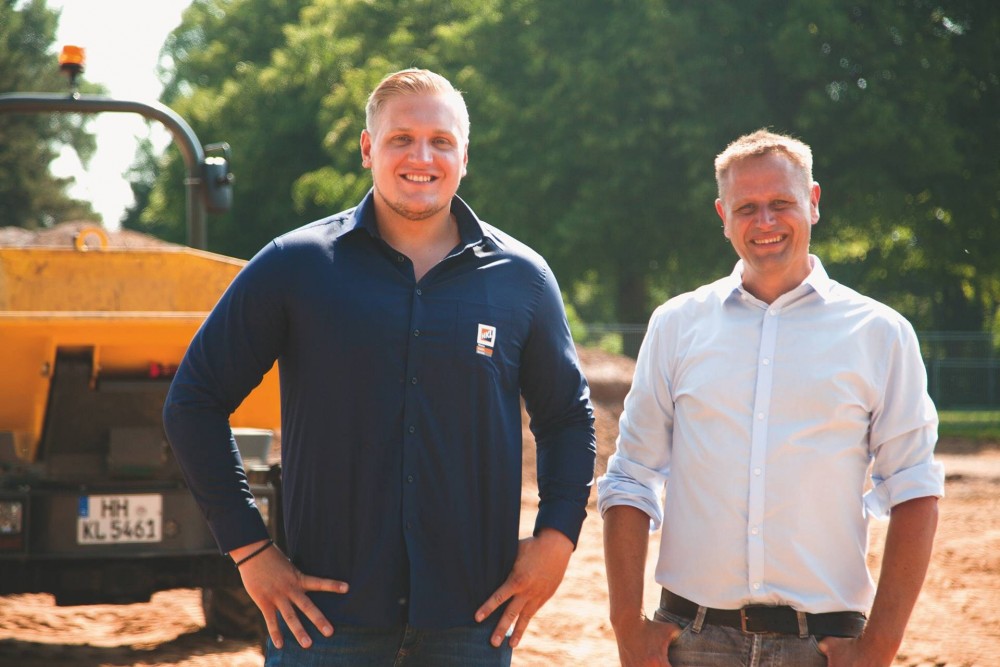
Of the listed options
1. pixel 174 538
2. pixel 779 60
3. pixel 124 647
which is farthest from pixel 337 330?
pixel 779 60

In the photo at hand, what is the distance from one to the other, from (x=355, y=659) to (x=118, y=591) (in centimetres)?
351

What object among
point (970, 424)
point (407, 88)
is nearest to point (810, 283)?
point (407, 88)

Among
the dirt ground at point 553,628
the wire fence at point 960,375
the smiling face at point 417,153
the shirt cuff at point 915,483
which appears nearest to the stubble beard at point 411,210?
the smiling face at point 417,153

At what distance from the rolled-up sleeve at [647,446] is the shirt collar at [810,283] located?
0.63ft

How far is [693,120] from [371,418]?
22449 mm

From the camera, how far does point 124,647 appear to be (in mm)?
6910

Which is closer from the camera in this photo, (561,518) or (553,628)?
(561,518)

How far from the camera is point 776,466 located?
2.90 metres

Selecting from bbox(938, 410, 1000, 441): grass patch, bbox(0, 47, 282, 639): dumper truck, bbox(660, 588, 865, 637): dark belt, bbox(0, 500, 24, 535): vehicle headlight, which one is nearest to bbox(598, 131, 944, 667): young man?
bbox(660, 588, 865, 637): dark belt

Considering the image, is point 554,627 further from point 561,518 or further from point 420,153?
point 420,153

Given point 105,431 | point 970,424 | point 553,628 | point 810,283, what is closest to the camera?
point 810,283

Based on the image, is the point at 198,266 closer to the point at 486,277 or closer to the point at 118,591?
the point at 118,591

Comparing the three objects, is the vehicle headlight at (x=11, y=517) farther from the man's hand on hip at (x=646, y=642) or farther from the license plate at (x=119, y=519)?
the man's hand on hip at (x=646, y=642)

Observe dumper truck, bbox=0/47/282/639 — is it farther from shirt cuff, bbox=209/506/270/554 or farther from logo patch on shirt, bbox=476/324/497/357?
logo patch on shirt, bbox=476/324/497/357
